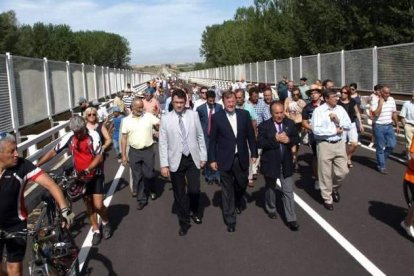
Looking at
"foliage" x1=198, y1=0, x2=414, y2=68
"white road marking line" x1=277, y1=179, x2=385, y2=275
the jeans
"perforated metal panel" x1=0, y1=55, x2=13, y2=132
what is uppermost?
"foliage" x1=198, y1=0, x2=414, y2=68

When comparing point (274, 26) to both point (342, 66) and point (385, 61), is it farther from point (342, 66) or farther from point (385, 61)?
point (385, 61)

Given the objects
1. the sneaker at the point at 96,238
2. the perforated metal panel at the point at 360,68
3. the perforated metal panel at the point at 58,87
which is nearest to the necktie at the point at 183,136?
the sneaker at the point at 96,238

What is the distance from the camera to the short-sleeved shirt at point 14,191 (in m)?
3.96

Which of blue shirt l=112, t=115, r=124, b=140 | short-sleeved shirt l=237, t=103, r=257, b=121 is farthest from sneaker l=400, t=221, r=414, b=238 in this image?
blue shirt l=112, t=115, r=124, b=140

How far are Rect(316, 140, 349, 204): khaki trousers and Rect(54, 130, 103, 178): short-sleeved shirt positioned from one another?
11.5 ft

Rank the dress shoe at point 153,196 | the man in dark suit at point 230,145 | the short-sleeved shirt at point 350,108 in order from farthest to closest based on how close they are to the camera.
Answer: the short-sleeved shirt at point 350,108 < the dress shoe at point 153,196 < the man in dark suit at point 230,145

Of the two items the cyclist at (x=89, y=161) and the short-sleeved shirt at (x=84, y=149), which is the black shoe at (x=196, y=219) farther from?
the short-sleeved shirt at (x=84, y=149)

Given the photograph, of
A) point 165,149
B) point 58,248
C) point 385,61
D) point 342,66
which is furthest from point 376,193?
point 342,66

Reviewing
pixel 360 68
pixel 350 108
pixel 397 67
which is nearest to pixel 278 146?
pixel 350 108

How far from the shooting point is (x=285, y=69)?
31641 mm

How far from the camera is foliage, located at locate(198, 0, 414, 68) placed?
28234 millimetres

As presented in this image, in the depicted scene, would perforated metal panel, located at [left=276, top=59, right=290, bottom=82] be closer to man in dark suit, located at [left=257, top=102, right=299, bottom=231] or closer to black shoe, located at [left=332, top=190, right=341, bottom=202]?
black shoe, located at [left=332, top=190, right=341, bottom=202]

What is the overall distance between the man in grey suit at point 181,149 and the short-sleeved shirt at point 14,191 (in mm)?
2854

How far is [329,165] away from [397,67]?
10.2m
